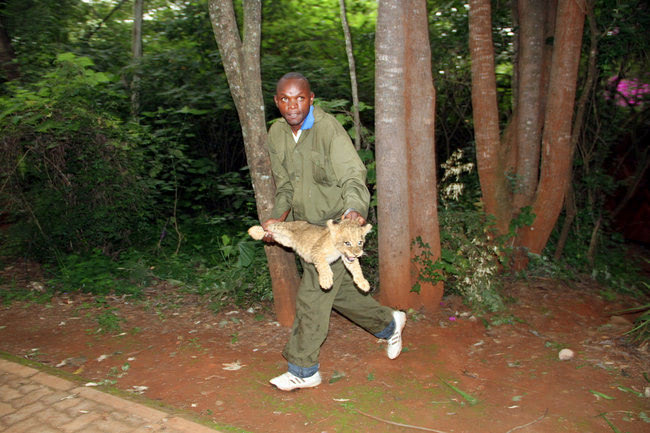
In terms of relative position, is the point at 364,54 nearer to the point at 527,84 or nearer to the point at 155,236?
the point at 527,84

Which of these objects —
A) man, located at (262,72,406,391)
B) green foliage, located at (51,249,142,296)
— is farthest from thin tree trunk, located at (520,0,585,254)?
green foliage, located at (51,249,142,296)

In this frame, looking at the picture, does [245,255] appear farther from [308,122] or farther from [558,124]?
[558,124]

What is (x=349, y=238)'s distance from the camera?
279 centimetres

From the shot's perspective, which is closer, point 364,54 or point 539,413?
point 539,413

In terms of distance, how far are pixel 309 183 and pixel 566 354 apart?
9.18 feet

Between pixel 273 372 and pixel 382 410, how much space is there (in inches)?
41.7

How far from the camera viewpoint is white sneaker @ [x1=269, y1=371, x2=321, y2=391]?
3582 millimetres

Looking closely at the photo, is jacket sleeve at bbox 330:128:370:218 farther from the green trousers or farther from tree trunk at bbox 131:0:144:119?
tree trunk at bbox 131:0:144:119

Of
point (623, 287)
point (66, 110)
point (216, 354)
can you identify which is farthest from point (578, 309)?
point (66, 110)

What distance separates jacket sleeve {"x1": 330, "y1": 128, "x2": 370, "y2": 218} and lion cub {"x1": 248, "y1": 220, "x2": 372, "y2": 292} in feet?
0.97

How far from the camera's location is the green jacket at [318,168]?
132 inches

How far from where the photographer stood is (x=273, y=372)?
392cm

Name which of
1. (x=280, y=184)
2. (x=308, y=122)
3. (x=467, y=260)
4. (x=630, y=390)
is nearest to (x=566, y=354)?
(x=630, y=390)

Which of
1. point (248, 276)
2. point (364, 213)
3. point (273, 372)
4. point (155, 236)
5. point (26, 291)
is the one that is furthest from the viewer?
point (155, 236)
